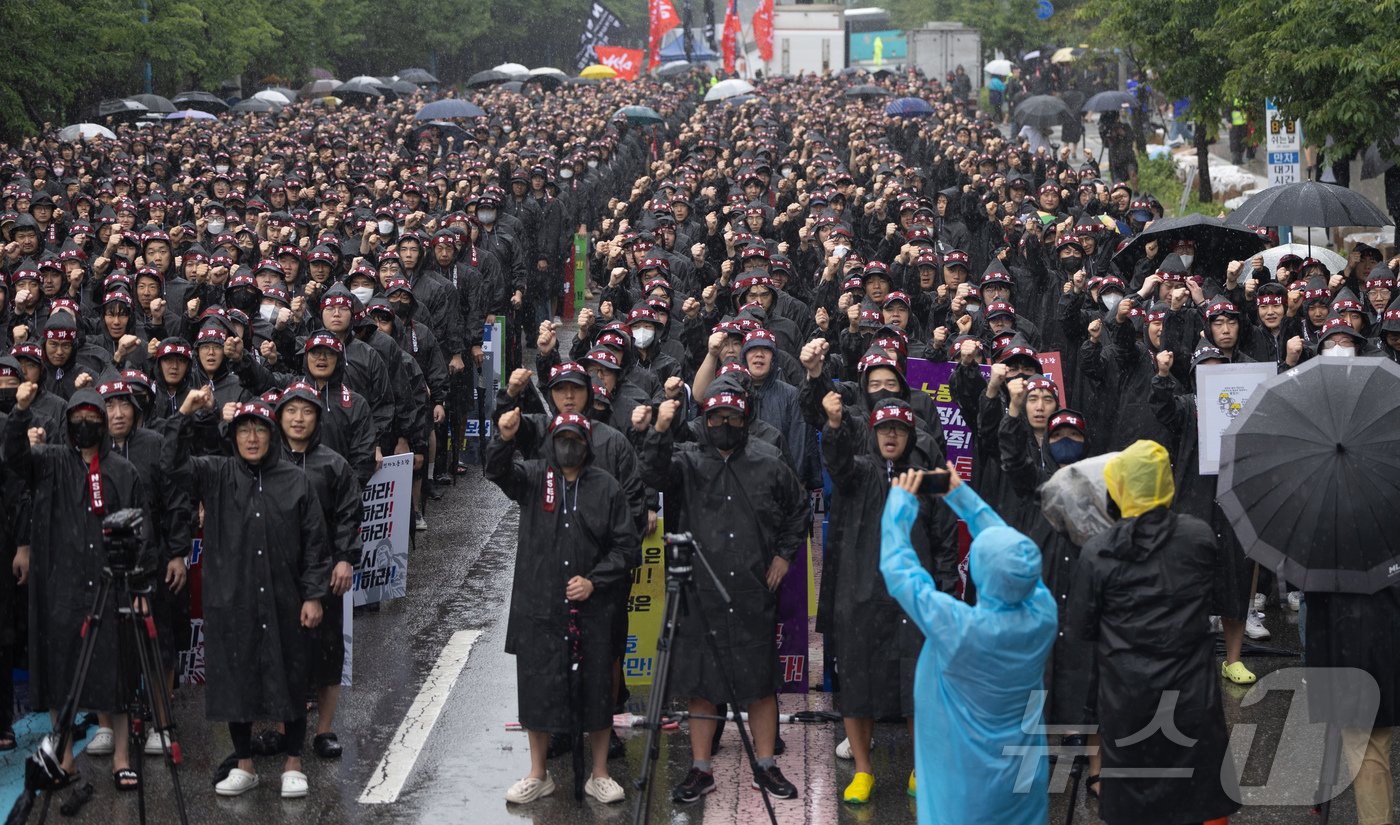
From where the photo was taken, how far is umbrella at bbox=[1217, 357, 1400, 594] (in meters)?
6.54

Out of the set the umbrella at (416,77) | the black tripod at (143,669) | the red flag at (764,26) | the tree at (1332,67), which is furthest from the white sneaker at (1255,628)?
the red flag at (764,26)

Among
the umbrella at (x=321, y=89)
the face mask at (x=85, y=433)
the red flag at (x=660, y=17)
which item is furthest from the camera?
the red flag at (x=660, y=17)

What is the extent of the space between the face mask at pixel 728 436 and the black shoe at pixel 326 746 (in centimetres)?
242

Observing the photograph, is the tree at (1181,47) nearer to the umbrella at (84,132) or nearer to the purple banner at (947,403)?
the purple banner at (947,403)

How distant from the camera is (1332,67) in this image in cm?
1711

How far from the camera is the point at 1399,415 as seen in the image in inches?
259

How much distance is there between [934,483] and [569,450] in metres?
2.36

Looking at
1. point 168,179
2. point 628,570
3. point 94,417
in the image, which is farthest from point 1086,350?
point 168,179

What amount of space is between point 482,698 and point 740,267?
20.2ft

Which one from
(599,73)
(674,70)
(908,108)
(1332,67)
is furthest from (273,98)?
(1332,67)

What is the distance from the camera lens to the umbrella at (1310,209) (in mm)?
14172

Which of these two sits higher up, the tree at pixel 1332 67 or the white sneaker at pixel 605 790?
the tree at pixel 1332 67

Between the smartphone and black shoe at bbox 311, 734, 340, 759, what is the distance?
3765 mm

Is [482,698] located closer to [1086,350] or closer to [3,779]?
[3,779]
